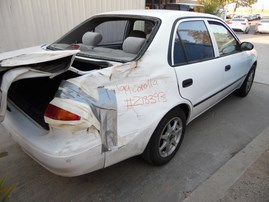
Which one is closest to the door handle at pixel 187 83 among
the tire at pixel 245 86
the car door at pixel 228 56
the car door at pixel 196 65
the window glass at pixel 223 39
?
the car door at pixel 196 65

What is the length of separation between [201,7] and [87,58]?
53.5 feet

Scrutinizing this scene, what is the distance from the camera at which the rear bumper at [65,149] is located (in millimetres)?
1710

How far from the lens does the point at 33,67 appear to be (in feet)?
5.32

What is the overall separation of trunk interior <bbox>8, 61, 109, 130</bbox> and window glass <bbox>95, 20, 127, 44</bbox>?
62.4 inches

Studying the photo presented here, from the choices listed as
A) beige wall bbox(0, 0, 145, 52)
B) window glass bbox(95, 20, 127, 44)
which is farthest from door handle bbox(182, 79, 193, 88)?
beige wall bbox(0, 0, 145, 52)

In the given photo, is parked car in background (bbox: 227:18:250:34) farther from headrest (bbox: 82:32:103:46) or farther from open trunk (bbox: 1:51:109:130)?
open trunk (bbox: 1:51:109:130)

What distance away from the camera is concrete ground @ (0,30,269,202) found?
88.6 inches

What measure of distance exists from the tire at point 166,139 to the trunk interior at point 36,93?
836 millimetres

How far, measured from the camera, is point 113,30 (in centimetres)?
423

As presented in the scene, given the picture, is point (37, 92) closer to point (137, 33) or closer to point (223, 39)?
point (137, 33)

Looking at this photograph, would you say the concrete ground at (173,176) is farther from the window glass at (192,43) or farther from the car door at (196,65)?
the window glass at (192,43)

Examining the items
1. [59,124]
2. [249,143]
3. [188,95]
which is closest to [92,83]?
[59,124]

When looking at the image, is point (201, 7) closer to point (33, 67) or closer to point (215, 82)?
point (215, 82)

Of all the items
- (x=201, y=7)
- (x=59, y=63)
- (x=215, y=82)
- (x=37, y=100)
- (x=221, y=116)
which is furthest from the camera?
(x=201, y=7)
